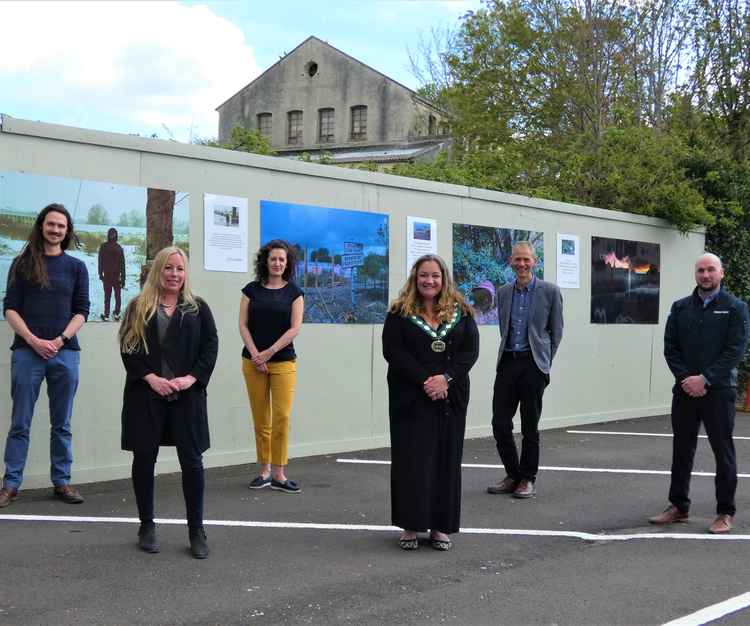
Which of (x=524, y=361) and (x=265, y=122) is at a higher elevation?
(x=265, y=122)

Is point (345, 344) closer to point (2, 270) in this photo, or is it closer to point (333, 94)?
point (2, 270)

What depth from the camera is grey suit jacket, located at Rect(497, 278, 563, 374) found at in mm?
8117

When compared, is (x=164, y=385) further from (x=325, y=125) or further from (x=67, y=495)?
(x=325, y=125)

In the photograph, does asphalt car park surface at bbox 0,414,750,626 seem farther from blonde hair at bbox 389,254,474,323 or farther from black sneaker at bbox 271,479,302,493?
blonde hair at bbox 389,254,474,323

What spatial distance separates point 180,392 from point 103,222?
8.94 feet

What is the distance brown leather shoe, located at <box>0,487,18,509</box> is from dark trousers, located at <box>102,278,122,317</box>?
1.69 meters

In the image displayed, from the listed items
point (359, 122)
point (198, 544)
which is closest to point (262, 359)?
point (198, 544)

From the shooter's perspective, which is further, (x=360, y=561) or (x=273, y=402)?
(x=273, y=402)

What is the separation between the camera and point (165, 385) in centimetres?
586

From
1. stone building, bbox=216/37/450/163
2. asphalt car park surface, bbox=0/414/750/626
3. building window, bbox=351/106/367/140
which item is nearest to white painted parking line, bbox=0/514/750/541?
asphalt car park surface, bbox=0/414/750/626

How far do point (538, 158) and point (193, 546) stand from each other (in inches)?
630

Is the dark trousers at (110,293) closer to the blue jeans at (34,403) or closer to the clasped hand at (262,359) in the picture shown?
the blue jeans at (34,403)

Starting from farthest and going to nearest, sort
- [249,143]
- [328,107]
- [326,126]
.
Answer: [326,126], [328,107], [249,143]

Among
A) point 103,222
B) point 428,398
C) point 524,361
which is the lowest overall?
point 428,398
